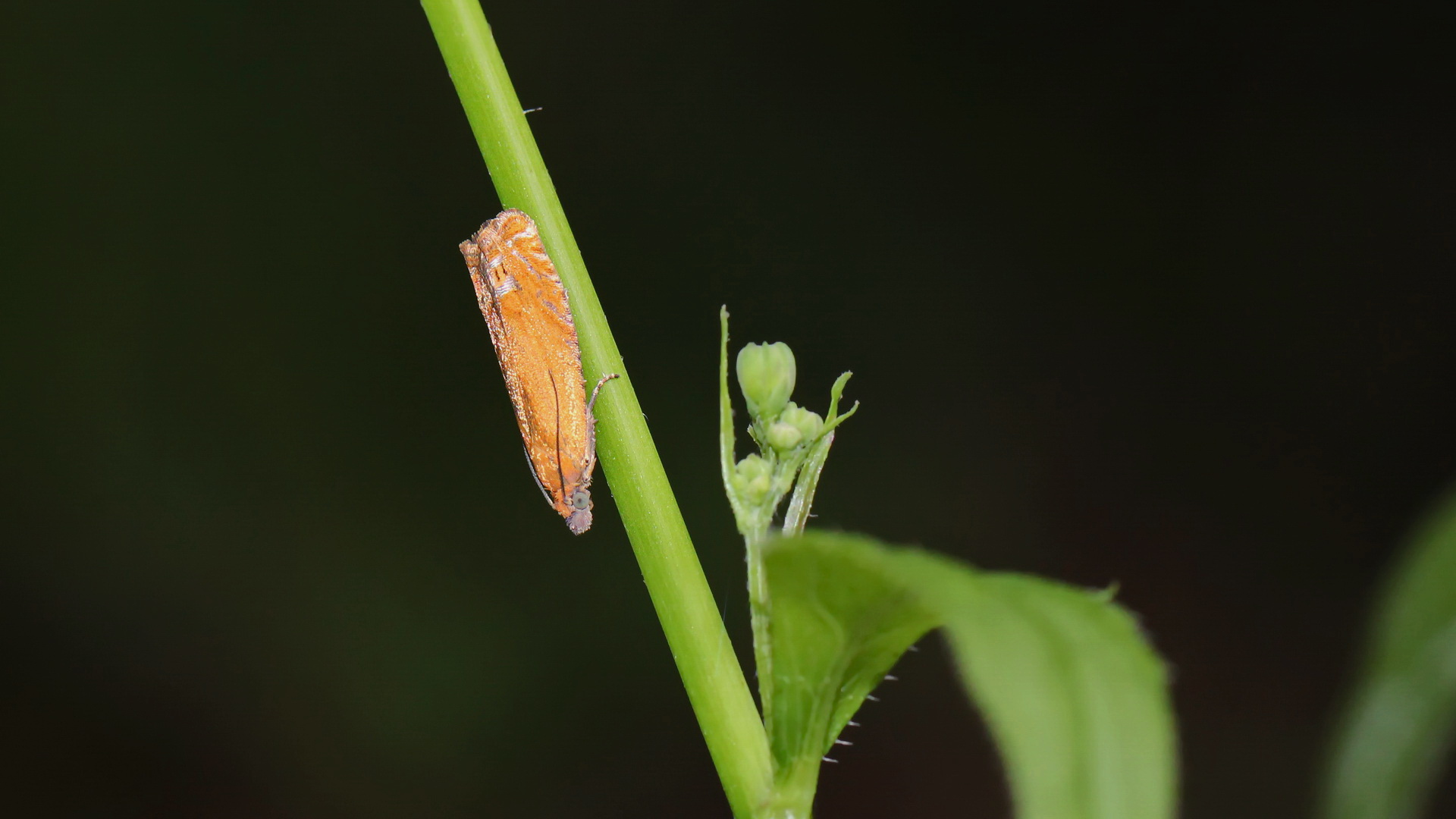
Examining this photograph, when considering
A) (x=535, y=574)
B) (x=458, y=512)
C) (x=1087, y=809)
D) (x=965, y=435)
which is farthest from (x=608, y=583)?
(x=1087, y=809)

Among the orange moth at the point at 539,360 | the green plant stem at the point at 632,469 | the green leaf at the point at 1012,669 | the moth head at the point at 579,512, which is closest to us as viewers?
the green leaf at the point at 1012,669

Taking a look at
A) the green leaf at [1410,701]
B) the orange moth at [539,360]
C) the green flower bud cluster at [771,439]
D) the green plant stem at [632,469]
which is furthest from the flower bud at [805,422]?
the green leaf at [1410,701]

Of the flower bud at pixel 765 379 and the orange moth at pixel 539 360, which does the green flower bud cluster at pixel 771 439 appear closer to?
the flower bud at pixel 765 379

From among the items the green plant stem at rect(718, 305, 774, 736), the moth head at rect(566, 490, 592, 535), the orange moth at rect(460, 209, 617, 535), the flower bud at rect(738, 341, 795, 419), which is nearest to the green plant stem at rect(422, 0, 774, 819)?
the green plant stem at rect(718, 305, 774, 736)

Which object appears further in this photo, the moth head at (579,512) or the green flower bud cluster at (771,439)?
the moth head at (579,512)

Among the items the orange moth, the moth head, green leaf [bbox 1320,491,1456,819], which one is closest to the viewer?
green leaf [bbox 1320,491,1456,819]

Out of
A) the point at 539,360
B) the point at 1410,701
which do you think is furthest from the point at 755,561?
the point at 539,360

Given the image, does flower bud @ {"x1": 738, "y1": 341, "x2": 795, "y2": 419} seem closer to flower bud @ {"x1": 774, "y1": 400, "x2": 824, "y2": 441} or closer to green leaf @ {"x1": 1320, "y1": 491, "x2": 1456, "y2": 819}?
flower bud @ {"x1": 774, "y1": 400, "x2": 824, "y2": 441}

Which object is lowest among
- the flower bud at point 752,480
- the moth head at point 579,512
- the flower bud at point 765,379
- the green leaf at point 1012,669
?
the moth head at point 579,512

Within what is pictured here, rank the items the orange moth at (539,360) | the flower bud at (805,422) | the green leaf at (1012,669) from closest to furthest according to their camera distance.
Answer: the green leaf at (1012,669), the flower bud at (805,422), the orange moth at (539,360)
